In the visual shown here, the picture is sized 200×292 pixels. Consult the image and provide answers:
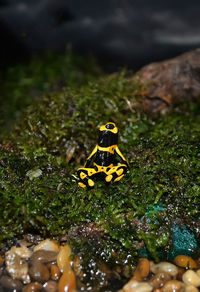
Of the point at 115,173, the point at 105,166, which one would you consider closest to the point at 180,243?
the point at 115,173

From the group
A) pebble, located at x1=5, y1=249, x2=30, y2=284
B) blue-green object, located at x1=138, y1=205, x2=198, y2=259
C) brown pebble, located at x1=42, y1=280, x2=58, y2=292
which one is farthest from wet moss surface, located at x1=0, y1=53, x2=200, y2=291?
brown pebble, located at x1=42, y1=280, x2=58, y2=292

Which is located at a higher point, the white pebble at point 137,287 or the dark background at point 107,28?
the dark background at point 107,28

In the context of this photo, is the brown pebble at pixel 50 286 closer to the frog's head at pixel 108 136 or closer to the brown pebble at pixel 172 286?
the brown pebble at pixel 172 286

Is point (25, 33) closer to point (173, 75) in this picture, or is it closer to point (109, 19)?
point (109, 19)

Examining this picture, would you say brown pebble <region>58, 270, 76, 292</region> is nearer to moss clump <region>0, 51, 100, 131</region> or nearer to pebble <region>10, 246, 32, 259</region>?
pebble <region>10, 246, 32, 259</region>

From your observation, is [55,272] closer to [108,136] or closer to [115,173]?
[115,173]

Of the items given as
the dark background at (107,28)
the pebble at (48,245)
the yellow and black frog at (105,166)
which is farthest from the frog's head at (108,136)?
the dark background at (107,28)

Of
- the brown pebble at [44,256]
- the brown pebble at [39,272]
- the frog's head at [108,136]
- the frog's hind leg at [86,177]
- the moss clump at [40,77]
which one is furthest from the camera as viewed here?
the moss clump at [40,77]
